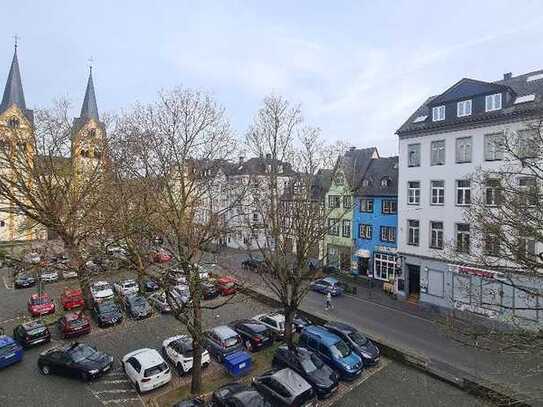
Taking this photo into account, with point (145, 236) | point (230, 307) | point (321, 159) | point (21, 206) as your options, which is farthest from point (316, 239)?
point (21, 206)

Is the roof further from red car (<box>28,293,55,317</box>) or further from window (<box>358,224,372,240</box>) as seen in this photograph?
red car (<box>28,293,55,317</box>)

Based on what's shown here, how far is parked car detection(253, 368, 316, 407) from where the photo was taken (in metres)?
13.5

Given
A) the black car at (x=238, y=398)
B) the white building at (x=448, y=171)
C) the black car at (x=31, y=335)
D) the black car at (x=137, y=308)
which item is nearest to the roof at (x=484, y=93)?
the white building at (x=448, y=171)

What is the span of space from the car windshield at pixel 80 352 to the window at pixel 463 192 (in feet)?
84.9

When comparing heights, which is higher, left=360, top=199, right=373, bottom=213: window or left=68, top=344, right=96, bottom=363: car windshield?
left=360, top=199, right=373, bottom=213: window

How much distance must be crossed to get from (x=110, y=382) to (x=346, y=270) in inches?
1060

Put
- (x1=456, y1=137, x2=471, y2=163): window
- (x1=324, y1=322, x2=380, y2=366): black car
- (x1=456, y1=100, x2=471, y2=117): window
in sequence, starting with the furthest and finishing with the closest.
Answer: (x1=456, y1=100, x2=471, y2=117): window
(x1=456, y1=137, x2=471, y2=163): window
(x1=324, y1=322, x2=380, y2=366): black car

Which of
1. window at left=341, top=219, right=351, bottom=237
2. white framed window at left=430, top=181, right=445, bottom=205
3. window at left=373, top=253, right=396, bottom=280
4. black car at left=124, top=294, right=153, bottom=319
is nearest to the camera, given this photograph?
black car at left=124, top=294, right=153, bottom=319

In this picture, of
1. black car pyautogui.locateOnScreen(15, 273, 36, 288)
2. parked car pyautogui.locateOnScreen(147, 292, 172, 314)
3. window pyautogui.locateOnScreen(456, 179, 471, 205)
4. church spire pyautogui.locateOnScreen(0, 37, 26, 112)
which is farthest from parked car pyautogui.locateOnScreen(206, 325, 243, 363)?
church spire pyautogui.locateOnScreen(0, 37, 26, 112)

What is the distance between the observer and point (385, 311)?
90.6 ft

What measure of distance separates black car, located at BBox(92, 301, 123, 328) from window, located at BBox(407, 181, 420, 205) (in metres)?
24.0

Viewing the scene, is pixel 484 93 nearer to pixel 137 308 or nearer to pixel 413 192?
pixel 413 192

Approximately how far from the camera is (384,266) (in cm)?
3503

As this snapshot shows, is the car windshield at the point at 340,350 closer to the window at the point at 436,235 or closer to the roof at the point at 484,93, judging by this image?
the window at the point at 436,235
